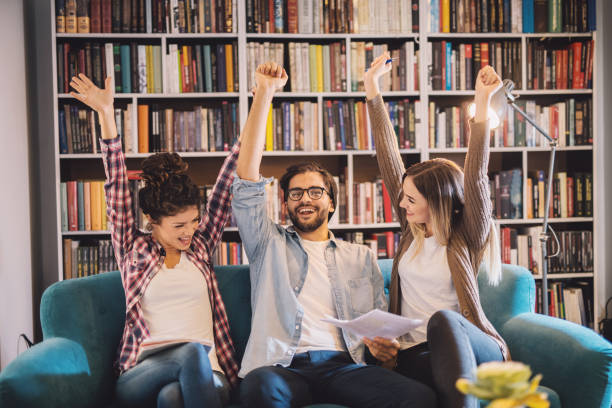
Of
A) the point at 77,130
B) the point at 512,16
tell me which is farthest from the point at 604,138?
the point at 77,130

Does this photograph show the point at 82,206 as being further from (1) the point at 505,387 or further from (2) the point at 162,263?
(1) the point at 505,387

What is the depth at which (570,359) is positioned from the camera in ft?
5.23

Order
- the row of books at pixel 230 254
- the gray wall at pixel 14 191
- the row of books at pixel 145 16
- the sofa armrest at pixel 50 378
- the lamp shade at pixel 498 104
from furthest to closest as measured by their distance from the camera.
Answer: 1. the row of books at pixel 230 254
2. the row of books at pixel 145 16
3. the gray wall at pixel 14 191
4. the lamp shade at pixel 498 104
5. the sofa armrest at pixel 50 378

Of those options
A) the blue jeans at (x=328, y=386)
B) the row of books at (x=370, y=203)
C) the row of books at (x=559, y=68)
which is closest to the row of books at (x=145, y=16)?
the row of books at (x=370, y=203)

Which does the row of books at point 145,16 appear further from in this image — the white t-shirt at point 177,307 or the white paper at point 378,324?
the white paper at point 378,324

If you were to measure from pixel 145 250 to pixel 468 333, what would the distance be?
3.42ft

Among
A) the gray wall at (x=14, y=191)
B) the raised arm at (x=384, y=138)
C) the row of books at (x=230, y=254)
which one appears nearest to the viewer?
the raised arm at (x=384, y=138)

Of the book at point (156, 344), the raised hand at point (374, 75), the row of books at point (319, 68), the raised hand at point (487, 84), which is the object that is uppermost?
the row of books at point (319, 68)

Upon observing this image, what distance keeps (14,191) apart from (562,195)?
10.2 feet

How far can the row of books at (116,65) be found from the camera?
292 centimetres

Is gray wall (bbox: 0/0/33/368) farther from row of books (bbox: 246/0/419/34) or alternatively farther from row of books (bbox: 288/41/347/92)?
row of books (bbox: 288/41/347/92)

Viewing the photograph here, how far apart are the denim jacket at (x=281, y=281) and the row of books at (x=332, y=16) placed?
61.0 inches

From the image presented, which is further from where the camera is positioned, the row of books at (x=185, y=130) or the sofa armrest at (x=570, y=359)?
the row of books at (x=185, y=130)

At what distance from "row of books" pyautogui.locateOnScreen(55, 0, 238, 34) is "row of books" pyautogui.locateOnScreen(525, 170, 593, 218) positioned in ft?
6.58
